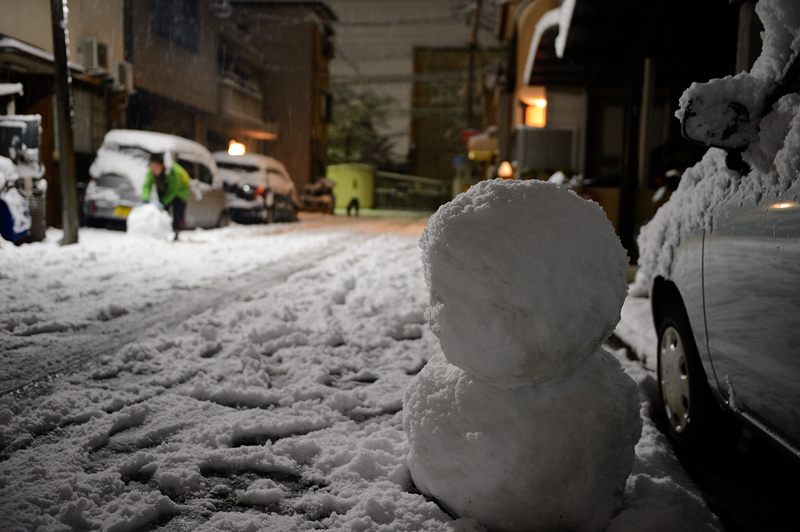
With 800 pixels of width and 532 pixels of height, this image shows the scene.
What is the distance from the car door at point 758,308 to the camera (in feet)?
6.45

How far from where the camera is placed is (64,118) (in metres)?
10.4

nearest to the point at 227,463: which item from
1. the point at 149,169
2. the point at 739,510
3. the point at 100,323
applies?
the point at 739,510

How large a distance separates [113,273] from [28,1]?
9.26 m

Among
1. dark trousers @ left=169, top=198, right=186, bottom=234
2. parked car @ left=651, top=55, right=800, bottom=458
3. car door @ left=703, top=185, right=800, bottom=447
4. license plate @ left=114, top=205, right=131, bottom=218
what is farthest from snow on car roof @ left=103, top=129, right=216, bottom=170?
car door @ left=703, top=185, right=800, bottom=447

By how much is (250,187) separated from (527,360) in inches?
682

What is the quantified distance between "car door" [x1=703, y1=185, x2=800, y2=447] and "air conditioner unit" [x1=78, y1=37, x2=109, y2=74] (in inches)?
663

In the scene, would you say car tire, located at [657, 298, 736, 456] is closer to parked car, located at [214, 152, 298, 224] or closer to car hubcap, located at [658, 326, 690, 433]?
car hubcap, located at [658, 326, 690, 433]

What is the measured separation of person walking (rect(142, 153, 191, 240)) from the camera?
483 inches

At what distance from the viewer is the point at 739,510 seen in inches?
101

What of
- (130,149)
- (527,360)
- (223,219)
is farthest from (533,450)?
(223,219)

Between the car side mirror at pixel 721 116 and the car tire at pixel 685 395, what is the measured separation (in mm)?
909

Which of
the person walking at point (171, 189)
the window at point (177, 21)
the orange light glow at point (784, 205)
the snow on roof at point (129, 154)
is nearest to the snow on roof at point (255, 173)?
the snow on roof at point (129, 154)

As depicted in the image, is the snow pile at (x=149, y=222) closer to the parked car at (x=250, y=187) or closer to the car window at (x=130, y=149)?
the car window at (x=130, y=149)

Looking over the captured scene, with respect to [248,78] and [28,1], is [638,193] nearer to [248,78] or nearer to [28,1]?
[28,1]
